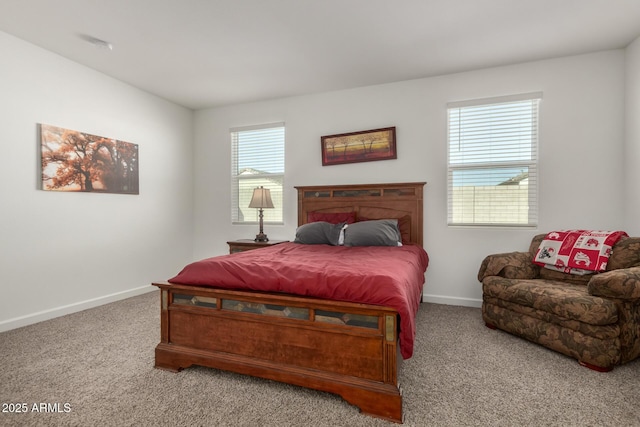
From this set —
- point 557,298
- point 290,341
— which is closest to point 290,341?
point 290,341

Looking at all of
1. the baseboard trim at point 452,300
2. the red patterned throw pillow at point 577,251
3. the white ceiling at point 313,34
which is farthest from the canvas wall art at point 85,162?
the red patterned throw pillow at point 577,251

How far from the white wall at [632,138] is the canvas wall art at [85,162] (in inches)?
213

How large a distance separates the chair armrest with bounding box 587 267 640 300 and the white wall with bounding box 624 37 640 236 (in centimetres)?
117

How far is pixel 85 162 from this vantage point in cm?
349

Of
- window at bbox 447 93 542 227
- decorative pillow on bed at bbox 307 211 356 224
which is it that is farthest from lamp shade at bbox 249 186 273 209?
window at bbox 447 93 542 227

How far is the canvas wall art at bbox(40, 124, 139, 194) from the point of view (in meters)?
3.17

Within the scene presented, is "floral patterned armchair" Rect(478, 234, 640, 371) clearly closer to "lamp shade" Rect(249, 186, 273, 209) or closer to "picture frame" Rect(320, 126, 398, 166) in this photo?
"picture frame" Rect(320, 126, 398, 166)

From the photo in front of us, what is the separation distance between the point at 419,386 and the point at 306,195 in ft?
9.18

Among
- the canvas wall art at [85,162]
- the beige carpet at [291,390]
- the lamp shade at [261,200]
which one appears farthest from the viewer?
the lamp shade at [261,200]

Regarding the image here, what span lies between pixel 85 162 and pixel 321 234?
271 cm

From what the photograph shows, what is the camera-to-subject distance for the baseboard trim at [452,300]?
11.8ft

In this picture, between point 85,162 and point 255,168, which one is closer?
point 85,162

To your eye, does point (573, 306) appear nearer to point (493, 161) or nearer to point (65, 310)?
point (493, 161)

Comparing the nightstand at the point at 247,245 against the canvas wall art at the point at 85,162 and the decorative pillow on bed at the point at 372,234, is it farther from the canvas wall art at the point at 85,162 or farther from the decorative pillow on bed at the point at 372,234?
the canvas wall art at the point at 85,162
